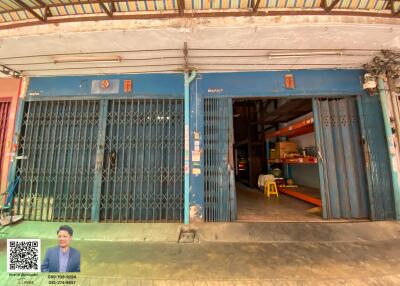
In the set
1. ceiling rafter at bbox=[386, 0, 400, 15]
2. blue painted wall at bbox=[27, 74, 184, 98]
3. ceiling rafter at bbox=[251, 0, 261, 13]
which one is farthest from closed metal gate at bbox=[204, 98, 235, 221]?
ceiling rafter at bbox=[386, 0, 400, 15]

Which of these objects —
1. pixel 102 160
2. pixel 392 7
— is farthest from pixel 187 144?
pixel 392 7

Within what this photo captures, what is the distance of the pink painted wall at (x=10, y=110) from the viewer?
4.00 meters

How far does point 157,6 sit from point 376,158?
4920mm

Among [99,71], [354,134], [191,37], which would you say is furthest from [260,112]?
[99,71]

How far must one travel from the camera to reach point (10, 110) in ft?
13.8

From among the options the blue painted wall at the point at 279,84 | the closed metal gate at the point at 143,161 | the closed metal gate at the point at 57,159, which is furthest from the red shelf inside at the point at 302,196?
the closed metal gate at the point at 57,159

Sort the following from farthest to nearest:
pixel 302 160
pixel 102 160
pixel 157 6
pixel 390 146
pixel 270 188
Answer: pixel 270 188 < pixel 302 160 < pixel 102 160 < pixel 390 146 < pixel 157 6

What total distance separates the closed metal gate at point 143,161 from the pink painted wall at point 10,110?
2196mm

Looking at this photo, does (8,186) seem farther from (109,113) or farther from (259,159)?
(259,159)

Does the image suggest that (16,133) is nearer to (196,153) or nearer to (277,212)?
(196,153)

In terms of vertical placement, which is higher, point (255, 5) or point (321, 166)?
point (255, 5)

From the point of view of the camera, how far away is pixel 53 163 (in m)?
4.04

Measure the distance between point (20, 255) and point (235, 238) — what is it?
2740 millimetres

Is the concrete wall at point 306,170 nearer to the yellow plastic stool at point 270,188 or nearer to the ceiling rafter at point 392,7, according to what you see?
the yellow plastic stool at point 270,188
